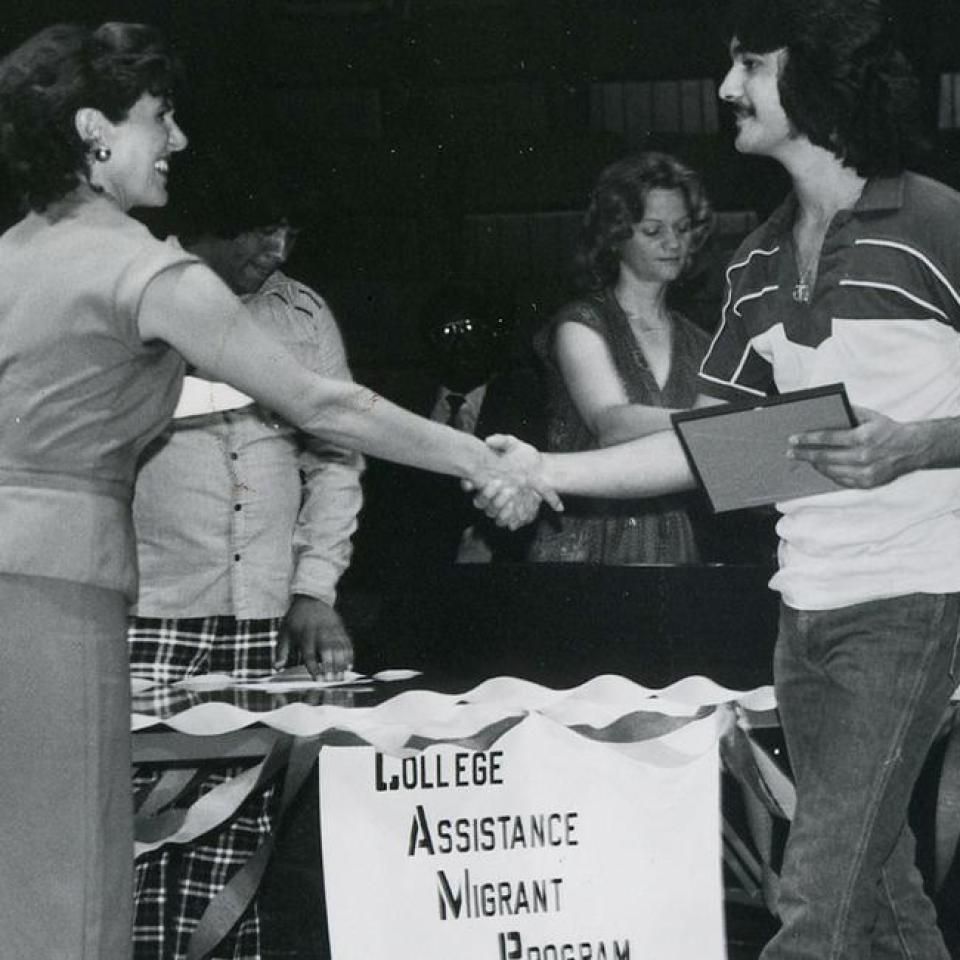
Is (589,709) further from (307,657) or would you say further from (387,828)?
(307,657)

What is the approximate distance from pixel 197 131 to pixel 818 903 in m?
1.73

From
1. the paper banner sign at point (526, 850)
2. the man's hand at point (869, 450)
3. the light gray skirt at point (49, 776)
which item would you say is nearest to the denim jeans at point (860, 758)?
the man's hand at point (869, 450)

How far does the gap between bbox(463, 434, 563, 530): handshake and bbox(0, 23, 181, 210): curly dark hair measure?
31.5 inches

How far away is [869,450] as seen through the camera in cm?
231

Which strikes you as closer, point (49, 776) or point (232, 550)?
point (49, 776)

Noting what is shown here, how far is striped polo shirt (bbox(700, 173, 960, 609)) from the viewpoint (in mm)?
2377

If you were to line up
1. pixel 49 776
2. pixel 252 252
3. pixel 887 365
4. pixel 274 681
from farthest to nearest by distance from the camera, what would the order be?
1. pixel 252 252
2. pixel 274 681
3. pixel 887 365
4. pixel 49 776

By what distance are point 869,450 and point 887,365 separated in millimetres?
154

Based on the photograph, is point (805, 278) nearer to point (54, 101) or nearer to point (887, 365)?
point (887, 365)

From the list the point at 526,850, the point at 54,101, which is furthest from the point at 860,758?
the point at 54,101

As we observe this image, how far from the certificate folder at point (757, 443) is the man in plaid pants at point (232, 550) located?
3.04ft

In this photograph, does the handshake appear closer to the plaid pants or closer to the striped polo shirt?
the striped polo shirt

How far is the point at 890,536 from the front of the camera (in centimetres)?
239

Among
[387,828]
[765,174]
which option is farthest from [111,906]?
[765,174]
